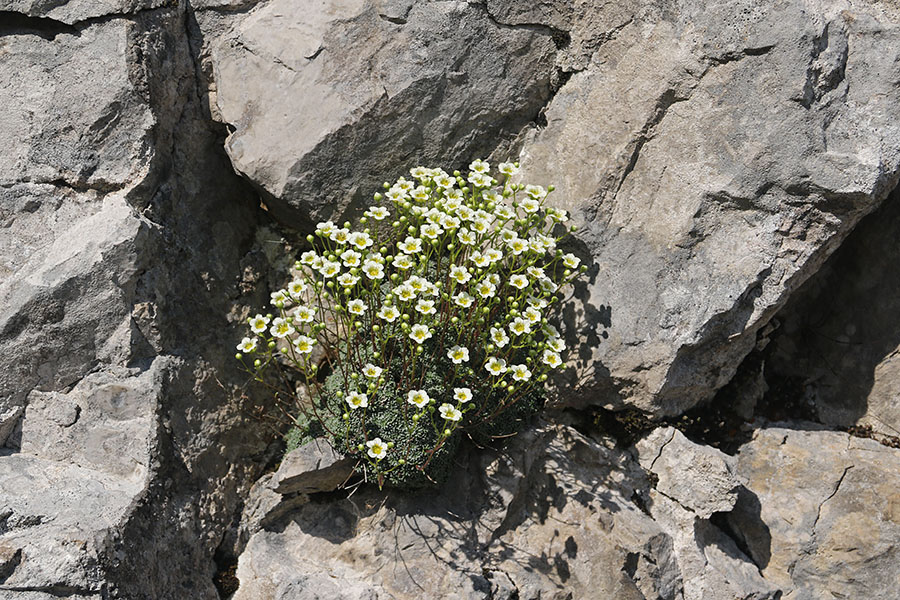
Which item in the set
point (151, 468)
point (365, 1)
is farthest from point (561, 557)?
point (365, 1)

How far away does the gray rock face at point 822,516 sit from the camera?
5.09m

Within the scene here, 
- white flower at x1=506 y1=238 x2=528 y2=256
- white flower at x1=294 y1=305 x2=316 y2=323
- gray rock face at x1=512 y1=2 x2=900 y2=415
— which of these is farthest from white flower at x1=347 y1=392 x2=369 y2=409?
gray rock face at x1=512 y1=2 x2=900 y2=415

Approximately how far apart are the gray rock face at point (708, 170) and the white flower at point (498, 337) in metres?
0.73

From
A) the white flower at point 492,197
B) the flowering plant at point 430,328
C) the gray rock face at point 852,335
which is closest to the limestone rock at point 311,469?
the flowering plant at point 430,328

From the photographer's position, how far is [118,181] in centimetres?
480

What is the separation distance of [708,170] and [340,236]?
8.09ft

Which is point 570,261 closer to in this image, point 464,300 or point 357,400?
point 464,300

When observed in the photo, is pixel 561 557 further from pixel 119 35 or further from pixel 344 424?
pixel 119 35

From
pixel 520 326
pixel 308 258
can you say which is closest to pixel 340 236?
pixel 308 258

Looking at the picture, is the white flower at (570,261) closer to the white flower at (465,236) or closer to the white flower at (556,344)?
the white flower at (556,344)

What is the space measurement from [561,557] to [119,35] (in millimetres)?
4356

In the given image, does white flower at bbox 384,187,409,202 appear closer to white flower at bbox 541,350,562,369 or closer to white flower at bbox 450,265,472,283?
white flower at bbox 450,265,472,283

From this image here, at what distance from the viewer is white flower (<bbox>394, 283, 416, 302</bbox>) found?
14.6 feet

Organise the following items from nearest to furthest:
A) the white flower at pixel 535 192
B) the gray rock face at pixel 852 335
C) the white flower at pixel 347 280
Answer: the white flower at pixel 347 280 < the white flower at pixel 535 192 < the gray rock face at pixel 852 335
